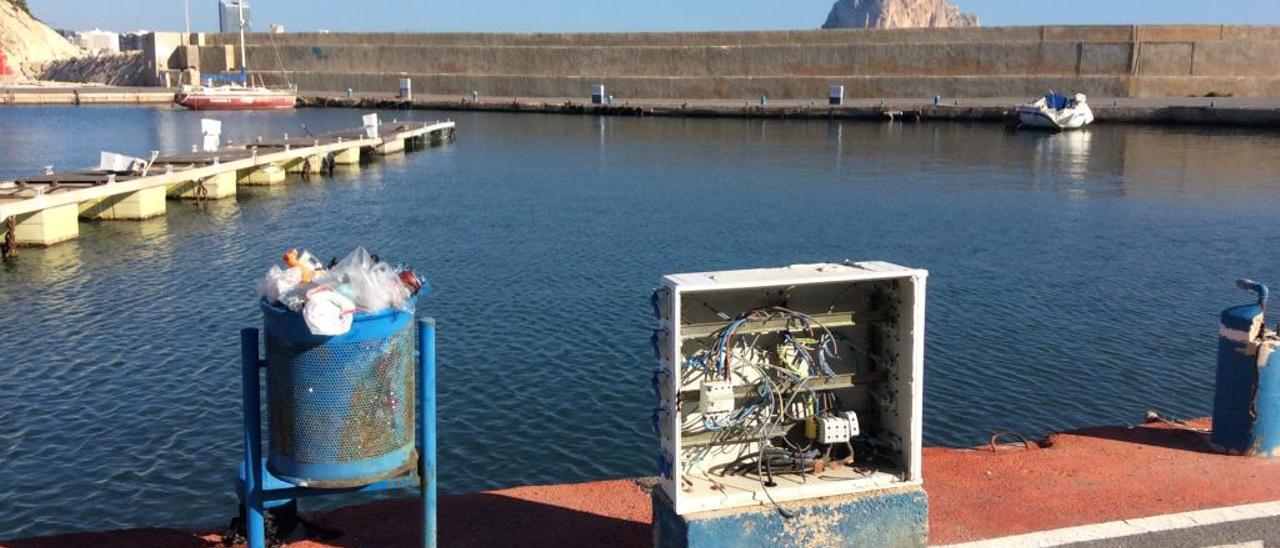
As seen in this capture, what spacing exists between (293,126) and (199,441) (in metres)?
54.4

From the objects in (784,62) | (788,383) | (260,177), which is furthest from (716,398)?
(784,62)

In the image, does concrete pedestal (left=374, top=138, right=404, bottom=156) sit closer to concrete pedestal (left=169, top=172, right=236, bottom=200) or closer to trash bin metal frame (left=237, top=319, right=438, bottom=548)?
concrete pedestal (left=169, top=172, right=236, bottom=200)

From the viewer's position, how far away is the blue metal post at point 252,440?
630cm

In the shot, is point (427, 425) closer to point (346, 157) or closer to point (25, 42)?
point (346, 157)

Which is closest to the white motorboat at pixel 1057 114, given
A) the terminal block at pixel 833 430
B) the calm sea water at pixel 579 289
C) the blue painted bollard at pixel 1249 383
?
the calm sea water at pixel 579 289

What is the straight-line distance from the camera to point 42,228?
75.3 feet

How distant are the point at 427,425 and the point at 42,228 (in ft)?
64.2

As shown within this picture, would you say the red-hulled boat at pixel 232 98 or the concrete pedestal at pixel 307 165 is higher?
the red-hulled boat at pixel 232 98

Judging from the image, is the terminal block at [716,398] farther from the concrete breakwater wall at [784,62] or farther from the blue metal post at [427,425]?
the concrete breakwater wall at [784,62]

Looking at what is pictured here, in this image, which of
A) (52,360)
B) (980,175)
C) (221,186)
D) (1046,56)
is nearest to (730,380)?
(52,360)

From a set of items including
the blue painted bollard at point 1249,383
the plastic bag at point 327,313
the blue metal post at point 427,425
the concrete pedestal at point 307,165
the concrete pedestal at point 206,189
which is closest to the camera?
the plastic bag at point 327,313

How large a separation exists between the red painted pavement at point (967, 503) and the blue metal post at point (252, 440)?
26.2 inches

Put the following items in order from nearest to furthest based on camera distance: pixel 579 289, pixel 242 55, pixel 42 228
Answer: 1. pixel 579 289
2. pixel 42 228
3. pixel 242 55

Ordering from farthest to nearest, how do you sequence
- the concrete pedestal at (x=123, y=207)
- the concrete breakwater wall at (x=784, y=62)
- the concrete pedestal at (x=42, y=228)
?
1. the concrete breakwater wall at (x=784, y=62)
2. the concrete pedestal at (x=123, y=207)
3. the concrete pedestal at (x=42, y=228)
